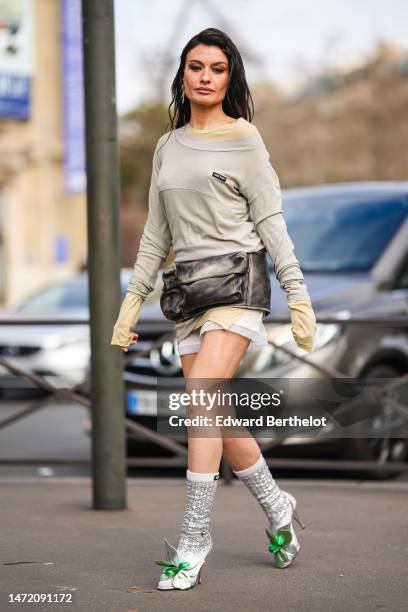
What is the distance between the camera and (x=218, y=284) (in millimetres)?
4484

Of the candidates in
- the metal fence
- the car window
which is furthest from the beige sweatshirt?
the car window

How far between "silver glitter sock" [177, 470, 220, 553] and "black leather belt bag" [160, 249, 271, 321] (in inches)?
23.3

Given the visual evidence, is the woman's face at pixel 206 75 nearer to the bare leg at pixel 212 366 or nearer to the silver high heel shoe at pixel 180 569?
the bare leg at pixel 212 366

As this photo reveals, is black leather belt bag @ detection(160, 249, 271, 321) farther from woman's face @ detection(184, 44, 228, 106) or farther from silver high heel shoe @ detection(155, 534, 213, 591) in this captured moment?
silver high heel shoe @ detection(155, 534, 213, 591)

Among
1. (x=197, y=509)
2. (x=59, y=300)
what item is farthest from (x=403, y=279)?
(x=59, y=300)

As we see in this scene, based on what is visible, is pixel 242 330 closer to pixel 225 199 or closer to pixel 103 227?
pixel 225 199

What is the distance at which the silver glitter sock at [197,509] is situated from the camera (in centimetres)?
449

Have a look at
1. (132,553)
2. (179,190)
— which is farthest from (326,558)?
(179,190)

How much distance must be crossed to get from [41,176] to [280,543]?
34.8 m

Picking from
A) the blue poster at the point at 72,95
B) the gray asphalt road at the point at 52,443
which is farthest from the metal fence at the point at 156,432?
the blue poster at the point at 72,95

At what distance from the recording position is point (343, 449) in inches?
309

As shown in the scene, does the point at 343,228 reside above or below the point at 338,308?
above

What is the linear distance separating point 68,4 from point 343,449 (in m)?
27.4

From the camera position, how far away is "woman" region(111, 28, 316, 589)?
4.49m
